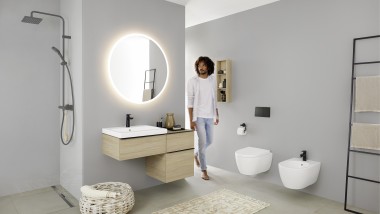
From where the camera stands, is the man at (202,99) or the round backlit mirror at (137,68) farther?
→ the man at (202,99)

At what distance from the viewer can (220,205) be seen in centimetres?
271

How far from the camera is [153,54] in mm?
3191

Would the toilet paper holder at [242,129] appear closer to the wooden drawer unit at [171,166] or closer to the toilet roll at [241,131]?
the toilet roll at [241,131]

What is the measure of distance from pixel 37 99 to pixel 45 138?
1.52 ft

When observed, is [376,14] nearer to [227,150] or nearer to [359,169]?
[359,169]

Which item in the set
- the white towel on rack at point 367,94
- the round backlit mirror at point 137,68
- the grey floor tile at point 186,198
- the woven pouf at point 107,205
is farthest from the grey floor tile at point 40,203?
the white towel on rack at point 367,94

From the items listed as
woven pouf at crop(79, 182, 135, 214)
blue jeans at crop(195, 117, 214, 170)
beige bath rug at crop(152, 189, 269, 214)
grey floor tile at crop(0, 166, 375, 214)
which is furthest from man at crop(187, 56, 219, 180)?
woven pouf at crop(79, 182, 135, 214)

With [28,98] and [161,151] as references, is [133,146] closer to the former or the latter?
[161,151]

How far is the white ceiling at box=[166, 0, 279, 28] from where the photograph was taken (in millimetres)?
3377

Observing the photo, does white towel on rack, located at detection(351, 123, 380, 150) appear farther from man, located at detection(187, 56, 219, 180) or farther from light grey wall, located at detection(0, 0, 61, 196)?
light grey wall, located at detection(0, 0, 61, 196)

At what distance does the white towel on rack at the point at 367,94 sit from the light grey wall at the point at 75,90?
2.72m

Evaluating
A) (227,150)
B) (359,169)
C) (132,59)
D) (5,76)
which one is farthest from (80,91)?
(359,169)

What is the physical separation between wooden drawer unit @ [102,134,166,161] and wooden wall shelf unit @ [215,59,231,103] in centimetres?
138

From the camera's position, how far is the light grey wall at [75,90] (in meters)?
2.74
